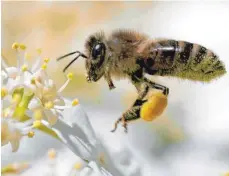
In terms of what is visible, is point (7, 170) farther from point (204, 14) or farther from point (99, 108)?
point (204, 14)

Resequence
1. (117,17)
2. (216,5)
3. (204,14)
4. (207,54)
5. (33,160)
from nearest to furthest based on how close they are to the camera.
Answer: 1. (207,54)
2. (33,160)
3. (216,5)
4. (204,14)
5. (117,17)

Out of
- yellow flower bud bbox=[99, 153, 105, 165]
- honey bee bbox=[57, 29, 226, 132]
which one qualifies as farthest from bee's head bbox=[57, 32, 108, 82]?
yellow flower bud bbox=[99, 153, 105, 165]

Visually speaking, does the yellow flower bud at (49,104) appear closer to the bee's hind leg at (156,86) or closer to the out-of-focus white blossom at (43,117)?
the out-of-focus white blossom at (43,117)

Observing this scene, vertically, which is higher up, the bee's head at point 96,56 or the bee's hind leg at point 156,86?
the bee's head at point 96,56

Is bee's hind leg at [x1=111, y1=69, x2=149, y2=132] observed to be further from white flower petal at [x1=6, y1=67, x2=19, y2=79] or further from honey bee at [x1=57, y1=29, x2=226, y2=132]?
white flower petal at [x1=6, y1=67, x2=19, y2=79]

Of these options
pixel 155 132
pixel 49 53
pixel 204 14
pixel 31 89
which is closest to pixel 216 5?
pixel 204 14

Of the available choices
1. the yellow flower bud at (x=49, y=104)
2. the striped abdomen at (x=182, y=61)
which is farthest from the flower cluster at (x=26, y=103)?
the striped abdomen at (x=182, y=61)
